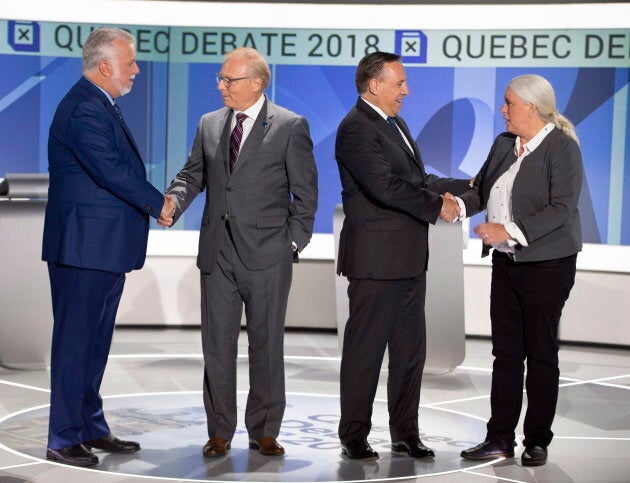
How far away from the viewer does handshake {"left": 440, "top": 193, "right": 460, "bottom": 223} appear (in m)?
5.16

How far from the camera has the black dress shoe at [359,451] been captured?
5.20 metres

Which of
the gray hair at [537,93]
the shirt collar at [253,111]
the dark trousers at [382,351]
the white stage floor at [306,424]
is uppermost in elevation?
the gray hair at [537,93]

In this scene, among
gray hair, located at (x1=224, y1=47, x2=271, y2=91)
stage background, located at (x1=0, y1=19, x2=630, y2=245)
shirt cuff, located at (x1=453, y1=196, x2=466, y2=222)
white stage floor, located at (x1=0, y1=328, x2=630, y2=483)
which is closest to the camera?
white stage floor, located at (x1=0, y1=328, x2=630, y2=483)

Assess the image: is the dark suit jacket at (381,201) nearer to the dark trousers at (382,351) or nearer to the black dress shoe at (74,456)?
the dark trousers at (382,351)

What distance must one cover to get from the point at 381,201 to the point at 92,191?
1.27 m

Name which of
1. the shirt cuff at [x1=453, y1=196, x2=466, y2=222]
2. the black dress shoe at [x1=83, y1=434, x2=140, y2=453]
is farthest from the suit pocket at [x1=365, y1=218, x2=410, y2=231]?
the black dress shoe at [x1=83, y1=434, x2=140, y2=453]

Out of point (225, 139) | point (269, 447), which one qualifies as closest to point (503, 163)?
point (225, 139)

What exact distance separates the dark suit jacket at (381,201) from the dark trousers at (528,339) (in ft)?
1.36

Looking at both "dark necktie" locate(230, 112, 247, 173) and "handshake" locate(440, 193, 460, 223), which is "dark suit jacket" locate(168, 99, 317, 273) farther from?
"handshake" locate(440, 193, 460, 223)

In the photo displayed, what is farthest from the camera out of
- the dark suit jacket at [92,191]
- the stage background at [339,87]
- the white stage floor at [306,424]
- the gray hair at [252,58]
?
the stage background at [339,87]

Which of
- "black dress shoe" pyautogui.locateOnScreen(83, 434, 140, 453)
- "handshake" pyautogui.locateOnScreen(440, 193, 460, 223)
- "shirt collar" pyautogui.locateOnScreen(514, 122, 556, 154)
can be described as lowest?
"black dress shoe" pyautogui.locateOnScreen(83, 434, 140, 453)

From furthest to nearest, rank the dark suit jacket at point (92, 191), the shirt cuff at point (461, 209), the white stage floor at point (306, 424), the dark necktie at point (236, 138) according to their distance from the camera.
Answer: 1. the shirt cuff at point (461, 209)
2. the dark necktie at point (236, 138)
3. the white stage floor at point (306, 424)
4. the dark suit jacket at point (92, 191)

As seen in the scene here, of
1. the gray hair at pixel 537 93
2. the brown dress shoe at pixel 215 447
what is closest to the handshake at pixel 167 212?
the brown dress shoe at pixel 215 447

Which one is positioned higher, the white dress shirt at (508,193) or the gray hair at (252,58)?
the gray hair at (252,58)
